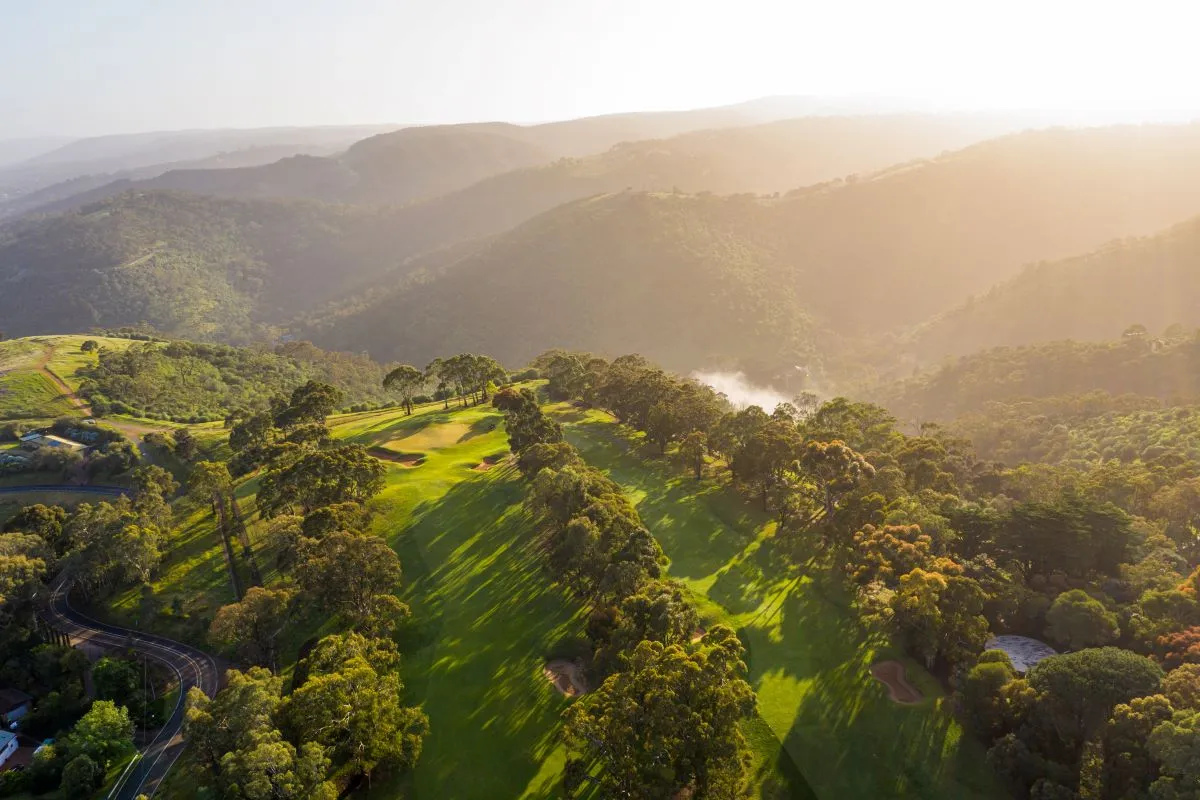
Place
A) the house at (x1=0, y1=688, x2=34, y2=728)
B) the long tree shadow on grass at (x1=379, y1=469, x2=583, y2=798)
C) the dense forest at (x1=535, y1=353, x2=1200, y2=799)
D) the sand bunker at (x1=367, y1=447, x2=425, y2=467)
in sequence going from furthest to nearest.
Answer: the sand bunker at (x1=367, y1=447, x2=425, y2=467)
the house at (x1=0, y1=688, x2=34, y2=728)
the long tree shadow on grass at (x1=379, y1=469, x2=583, y2=798)
the dense forest at (x1=535, y1=353, x2=1200, y2=799)

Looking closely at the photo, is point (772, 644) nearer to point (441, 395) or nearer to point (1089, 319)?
point (441, 395)

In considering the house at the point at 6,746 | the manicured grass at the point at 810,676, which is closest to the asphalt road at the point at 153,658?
the house at the point at 6,746

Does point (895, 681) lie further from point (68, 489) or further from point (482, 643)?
point (68, 489)

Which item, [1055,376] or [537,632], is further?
[1055,376]

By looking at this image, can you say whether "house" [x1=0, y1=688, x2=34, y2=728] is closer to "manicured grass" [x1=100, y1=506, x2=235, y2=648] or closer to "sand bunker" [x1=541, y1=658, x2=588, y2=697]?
"manicured grass" [x1=100, y1=506, x2=235, y2=648]

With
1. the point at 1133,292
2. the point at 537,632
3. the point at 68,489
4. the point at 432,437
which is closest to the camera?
the point at 537,632

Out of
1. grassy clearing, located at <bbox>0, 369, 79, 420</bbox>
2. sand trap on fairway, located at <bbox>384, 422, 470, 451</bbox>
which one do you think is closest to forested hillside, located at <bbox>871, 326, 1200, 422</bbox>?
sand trap on fairway, located at <bbox>384, 422, 470, 451</bbox>

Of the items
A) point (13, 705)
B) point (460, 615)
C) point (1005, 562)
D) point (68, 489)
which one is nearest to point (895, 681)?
point (1005, 562)
